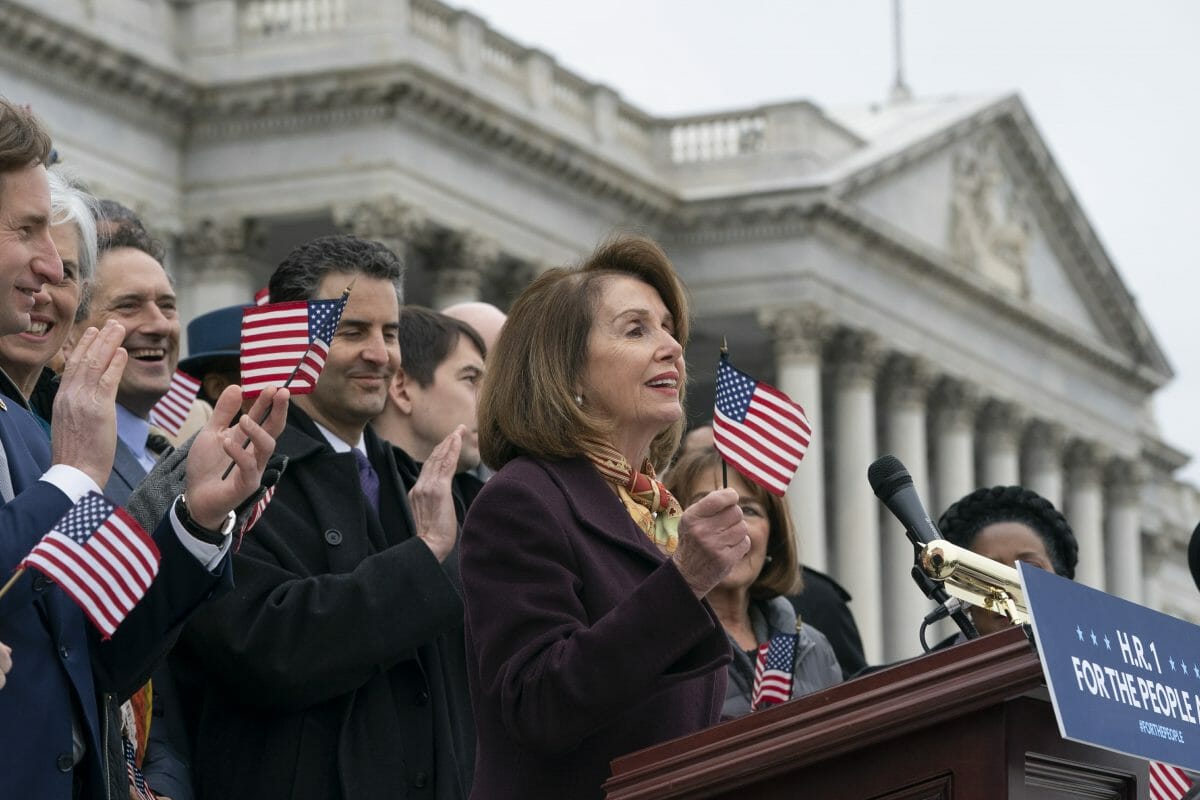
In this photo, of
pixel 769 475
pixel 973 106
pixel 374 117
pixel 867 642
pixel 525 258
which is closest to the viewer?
pixel 769 475

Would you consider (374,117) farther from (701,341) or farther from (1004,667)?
(1004,667)

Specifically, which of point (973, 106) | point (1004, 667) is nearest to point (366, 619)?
point (1004, 667)

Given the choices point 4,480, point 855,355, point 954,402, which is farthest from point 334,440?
point 954,402

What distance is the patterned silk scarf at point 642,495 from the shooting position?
5363mm

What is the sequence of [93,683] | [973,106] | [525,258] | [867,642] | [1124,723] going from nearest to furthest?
[1124,723] → [93,683] → [525,258] → [867,642] → [973,106]

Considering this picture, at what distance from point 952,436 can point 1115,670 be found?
47.2 m

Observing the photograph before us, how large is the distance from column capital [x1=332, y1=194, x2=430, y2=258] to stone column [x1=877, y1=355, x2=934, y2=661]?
14.0 m

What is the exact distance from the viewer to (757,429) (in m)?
5.54

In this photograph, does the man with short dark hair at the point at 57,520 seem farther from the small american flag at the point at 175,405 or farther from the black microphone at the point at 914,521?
the small american flag at the point at 175,405

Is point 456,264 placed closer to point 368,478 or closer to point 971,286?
point 971,286

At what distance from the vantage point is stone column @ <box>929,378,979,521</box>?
5069 cm

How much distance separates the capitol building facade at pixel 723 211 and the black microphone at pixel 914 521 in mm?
24831

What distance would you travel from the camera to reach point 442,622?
6.49 metres

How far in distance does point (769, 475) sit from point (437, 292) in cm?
3289
